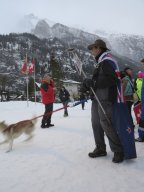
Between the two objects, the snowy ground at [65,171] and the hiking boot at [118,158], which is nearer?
the snowy ground at [65,171]

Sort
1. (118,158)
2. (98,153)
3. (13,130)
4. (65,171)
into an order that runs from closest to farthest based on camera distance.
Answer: (65,171)
(118,158)
(98,153)
(13,130)

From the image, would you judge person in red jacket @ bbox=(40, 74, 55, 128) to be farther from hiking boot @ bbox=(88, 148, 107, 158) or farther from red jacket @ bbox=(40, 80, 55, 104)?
hiking boot @ bbox=(88, 148, 107, 158)

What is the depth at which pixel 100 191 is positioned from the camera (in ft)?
12.1

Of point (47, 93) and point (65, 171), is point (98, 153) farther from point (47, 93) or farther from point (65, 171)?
point (47, 93)

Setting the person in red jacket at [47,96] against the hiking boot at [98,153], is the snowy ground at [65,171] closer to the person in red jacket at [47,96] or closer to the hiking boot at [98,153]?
the hiking boot at [98,153]

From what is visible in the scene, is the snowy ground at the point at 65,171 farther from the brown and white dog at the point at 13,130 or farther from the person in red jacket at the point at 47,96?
the person in red jacket at the point at 47,96

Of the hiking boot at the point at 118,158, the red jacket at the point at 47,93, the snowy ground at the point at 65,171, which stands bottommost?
the snowy ground at the point at 65,171

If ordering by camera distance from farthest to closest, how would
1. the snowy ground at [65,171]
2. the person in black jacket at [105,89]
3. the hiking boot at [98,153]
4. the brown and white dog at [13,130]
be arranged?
1. the brown and white dog at [13,130]
2. the hiking boot at [98,153]
3. the person in black jacket at [105,89]
4. the snowy ground at [65,171]

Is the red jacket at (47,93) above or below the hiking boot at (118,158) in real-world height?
above

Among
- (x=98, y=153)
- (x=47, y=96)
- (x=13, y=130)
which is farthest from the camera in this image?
(x=47, y=96)

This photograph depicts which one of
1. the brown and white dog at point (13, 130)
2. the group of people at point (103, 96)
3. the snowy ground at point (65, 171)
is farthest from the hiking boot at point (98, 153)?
the brown and white dog at point (13, 130)

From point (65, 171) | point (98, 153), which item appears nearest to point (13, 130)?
point (98, 153)

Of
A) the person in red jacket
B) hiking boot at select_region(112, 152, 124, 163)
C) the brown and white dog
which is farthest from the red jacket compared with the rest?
hiking boot at select_region(112, 152, 124, 163)

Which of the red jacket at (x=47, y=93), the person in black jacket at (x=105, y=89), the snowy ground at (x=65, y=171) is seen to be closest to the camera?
the snowy ground at (x=65, y=171)
